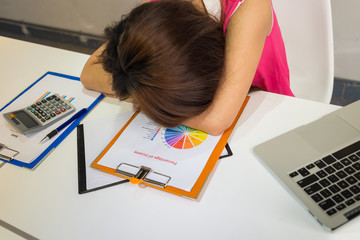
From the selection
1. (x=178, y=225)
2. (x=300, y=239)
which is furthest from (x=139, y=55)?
(x=300, y=239)

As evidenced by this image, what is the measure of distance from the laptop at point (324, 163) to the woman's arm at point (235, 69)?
11 cm

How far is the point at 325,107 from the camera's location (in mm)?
791

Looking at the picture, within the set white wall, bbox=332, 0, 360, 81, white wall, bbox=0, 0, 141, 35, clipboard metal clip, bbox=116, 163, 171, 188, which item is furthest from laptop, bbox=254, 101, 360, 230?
white wall, bbox=0, 0, 141, 35

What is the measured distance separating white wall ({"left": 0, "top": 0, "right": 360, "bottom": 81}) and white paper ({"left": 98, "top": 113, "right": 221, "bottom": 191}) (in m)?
1.20

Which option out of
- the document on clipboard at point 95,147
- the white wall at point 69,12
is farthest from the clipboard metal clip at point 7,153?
the white wall at point 69,12

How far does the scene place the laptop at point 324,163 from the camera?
0.57 m

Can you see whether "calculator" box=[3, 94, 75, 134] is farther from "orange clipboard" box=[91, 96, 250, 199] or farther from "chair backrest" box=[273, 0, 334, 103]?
"chair backrest" box=[273, 0, 334, 103]

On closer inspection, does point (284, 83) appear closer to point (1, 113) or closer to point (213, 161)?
point (213, 161)

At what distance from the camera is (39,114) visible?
0.89 metres

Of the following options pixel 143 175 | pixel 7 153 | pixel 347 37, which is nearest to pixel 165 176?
pixel 143 175

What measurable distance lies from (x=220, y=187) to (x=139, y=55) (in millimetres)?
326

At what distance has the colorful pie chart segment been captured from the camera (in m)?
0.76

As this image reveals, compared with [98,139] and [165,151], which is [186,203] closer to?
[165,151]

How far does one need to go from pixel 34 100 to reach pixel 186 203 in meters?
0.62
